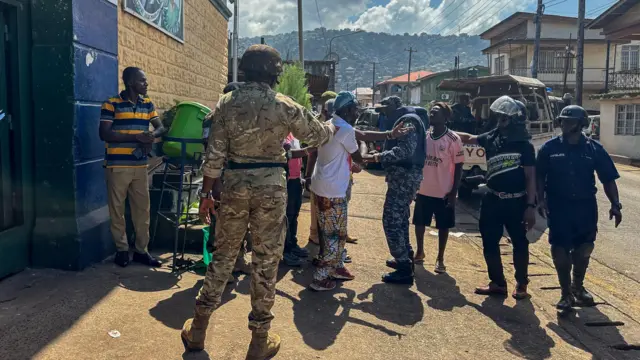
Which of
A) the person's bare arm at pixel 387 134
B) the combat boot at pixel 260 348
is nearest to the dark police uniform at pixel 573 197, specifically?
the person's bare arm at pixel 387 134

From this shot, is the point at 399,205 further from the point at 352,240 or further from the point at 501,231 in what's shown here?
the point at 352,240

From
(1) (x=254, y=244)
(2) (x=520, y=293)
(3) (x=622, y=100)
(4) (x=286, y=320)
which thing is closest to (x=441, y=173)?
(2) (x=520, y=293)

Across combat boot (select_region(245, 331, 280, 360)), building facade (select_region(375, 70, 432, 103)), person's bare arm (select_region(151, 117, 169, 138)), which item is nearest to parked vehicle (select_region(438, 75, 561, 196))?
person's bare arm (select_region(151, 117, 169, 138))

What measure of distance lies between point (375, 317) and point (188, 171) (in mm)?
3031

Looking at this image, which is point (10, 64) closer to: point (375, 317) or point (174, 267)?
point (174, 267)

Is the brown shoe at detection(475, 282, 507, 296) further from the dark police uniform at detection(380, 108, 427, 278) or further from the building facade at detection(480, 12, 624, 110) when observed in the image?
the building facade at detection(480, 12, 624, 110)

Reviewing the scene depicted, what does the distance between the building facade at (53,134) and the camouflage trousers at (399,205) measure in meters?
2.70

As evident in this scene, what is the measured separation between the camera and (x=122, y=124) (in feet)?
15.4

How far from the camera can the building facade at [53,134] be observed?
4.28m

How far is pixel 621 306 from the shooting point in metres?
4.90

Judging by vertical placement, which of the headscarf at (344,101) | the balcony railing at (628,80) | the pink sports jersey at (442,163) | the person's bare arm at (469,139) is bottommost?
the pink sports jersey at (442,163)

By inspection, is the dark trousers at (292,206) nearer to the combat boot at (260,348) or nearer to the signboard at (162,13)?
the combat boot at (260,348)

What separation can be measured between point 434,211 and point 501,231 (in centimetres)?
85

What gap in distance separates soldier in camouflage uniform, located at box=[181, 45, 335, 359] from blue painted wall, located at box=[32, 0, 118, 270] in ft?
5.84
